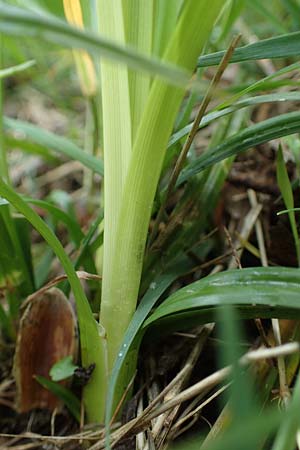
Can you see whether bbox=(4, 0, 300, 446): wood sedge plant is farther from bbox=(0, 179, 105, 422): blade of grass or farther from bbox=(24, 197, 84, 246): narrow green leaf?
bbox=(24, 197, 84, 246): narrow green leaf

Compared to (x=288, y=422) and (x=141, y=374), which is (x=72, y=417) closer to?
(x=141, y=374)

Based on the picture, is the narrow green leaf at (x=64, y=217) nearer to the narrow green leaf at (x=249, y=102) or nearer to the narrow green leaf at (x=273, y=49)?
the narrow green leaf at (x=249, y=102)

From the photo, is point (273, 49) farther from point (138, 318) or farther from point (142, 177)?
point (138, 318)

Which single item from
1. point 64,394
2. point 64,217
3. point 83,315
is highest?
point 64,217

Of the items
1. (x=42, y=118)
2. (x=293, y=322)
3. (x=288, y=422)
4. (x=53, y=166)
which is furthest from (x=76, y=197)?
(x=288, y=422)

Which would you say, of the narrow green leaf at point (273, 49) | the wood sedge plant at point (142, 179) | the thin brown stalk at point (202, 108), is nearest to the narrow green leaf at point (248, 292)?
the wood sedge plant at point (142, 179)

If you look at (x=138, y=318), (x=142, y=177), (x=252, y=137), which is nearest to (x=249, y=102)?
(x=252, y=137)

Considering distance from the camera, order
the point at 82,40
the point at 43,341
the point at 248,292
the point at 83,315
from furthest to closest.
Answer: the point at 43,341
the point at 83,315
the point at 248,292
the point at 82,40
